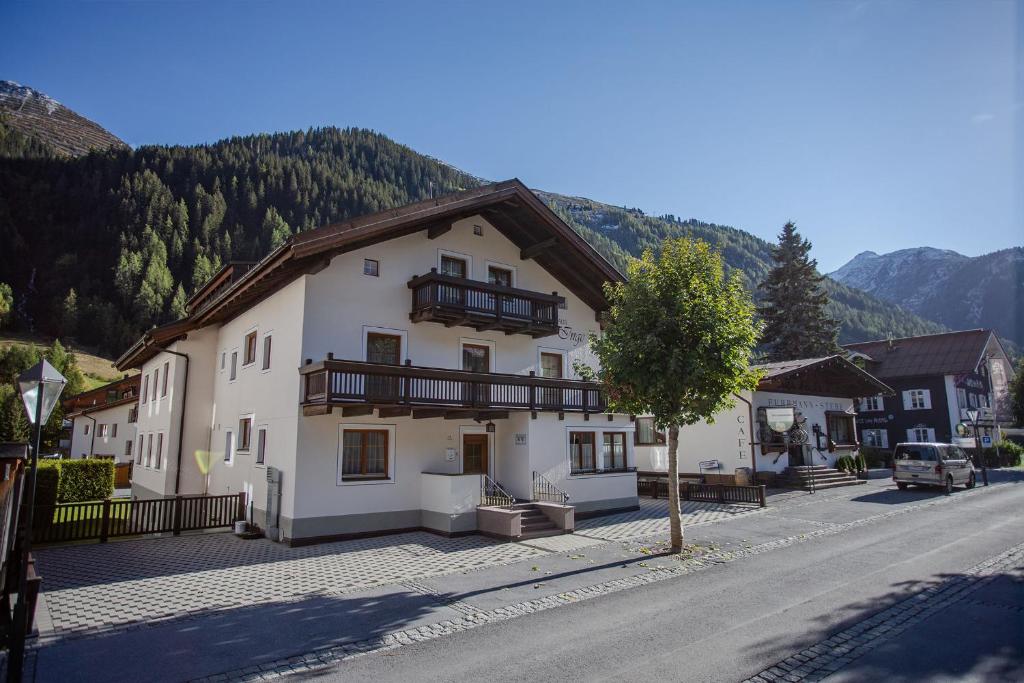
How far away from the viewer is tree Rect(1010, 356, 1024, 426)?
51094 millimetres

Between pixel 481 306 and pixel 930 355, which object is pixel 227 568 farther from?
pixel 930 355

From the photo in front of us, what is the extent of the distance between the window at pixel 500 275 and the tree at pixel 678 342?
6595mm

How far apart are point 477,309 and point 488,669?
12497mm

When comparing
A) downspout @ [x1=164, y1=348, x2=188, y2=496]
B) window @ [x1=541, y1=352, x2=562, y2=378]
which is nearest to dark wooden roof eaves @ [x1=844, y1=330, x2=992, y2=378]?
window @ [x1=541, y1=352, x2=562, y2=378]

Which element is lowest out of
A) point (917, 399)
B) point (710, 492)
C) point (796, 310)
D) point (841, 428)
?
point (710, 492)

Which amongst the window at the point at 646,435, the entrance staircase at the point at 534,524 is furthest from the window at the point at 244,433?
the window at the point at 646,435

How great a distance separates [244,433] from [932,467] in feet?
92.5

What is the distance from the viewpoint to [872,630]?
8.50 m

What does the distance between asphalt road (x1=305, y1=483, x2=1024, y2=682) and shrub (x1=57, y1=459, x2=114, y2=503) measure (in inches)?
973

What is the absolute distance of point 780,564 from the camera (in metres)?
12.9

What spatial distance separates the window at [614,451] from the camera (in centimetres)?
2227

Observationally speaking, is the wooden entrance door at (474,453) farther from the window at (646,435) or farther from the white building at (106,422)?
the white building at (106,422)

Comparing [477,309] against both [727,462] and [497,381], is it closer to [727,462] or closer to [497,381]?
[497,381]

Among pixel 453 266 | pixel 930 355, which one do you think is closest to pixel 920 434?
pixel 930 355
